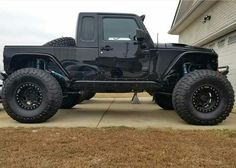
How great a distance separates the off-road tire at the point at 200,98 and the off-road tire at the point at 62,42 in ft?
7.65

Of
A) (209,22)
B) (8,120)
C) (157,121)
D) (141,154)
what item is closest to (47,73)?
(8,120)

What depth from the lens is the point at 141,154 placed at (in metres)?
4.48

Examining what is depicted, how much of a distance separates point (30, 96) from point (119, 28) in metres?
2.19

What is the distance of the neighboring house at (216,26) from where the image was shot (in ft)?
43.4

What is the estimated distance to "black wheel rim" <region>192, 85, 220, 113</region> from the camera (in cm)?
722

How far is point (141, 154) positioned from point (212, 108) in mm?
3155

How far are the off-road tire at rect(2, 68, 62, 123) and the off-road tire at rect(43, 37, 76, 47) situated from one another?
79 centimetres

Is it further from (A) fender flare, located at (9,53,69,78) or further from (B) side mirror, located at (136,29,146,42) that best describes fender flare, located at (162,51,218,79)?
(A) fender flare, located at (9,53,69,78)

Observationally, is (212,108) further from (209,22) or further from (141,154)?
(209,22)

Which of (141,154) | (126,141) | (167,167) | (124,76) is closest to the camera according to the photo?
(167,167)

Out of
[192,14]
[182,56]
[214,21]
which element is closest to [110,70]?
[182,56]

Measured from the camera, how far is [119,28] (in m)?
7.86

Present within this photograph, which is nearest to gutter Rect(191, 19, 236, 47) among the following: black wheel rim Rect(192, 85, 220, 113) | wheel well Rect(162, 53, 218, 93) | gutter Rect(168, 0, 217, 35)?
gutter Rect(168, 0, 217, 35)

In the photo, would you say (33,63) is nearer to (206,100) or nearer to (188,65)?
(188,65)
